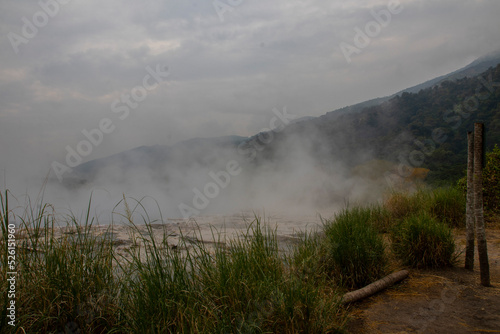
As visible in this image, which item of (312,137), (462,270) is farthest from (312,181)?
(462,270)

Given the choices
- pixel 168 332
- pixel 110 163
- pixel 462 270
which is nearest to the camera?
pixel 168 332

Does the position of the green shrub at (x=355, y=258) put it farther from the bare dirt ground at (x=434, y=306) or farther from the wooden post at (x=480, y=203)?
the wooden post at (x=480, y=203)

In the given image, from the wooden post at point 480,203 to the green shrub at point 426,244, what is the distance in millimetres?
504

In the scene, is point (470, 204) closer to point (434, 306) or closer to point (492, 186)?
point (434, 306)

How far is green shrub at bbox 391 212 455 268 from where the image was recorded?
401 centimetres

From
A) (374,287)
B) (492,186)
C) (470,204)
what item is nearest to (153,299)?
(374,287)

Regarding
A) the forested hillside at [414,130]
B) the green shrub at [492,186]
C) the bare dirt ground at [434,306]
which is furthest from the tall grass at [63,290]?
the forested hillside at [414,130]

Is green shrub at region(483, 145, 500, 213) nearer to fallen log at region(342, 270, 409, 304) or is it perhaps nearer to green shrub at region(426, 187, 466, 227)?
green shrub at region(426, 187, 466, 227)

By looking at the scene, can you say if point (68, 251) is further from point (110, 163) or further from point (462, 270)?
point (110, 163)

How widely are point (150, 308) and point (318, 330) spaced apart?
1.20m

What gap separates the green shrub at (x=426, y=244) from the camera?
4.01 metres

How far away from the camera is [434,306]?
307 cm

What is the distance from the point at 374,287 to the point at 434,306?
0.54m

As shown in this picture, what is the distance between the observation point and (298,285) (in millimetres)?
2420
